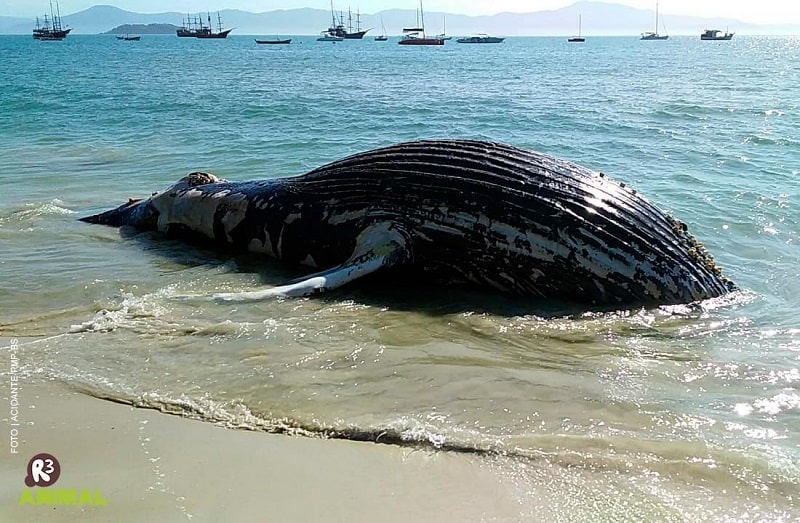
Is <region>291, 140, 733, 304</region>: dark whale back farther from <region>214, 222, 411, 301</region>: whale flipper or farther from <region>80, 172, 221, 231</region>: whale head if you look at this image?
<region>80, 172, 221, 231</region>: whale head

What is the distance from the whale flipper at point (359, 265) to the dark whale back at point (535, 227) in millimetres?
118

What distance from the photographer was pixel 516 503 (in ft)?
11.1

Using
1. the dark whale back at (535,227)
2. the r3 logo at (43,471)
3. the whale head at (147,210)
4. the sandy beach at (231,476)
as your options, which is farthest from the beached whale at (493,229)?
the r3 logo at (43,471)

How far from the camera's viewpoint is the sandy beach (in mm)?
3273

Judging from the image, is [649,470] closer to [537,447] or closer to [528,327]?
[537,447]

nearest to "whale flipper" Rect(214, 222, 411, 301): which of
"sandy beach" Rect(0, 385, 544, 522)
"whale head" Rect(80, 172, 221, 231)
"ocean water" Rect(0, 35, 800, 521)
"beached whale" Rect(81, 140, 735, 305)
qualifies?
"beached whale" Rect(81, 140, 735, 305)

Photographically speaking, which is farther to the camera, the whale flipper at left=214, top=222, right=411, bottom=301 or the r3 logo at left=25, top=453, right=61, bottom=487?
the whale flipper at left=214, top=222, right=411, bottom=301

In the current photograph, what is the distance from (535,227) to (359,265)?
1.55 metres

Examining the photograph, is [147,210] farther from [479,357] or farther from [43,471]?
[43,471]

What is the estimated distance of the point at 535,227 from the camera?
642cm

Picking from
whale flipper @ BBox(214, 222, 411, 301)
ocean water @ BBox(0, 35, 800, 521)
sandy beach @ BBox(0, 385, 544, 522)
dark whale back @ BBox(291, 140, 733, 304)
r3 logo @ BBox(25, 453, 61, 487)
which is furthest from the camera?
whale flipper @ BBox(214, 222, 411, 301)

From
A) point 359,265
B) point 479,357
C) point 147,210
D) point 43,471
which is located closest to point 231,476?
point 43,471

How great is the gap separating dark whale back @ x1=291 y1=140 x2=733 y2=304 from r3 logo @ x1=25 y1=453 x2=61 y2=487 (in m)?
3.77

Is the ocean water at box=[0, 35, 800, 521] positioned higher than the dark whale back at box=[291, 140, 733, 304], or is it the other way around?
the dark whale back at box=[291, 140, 733, 304]
